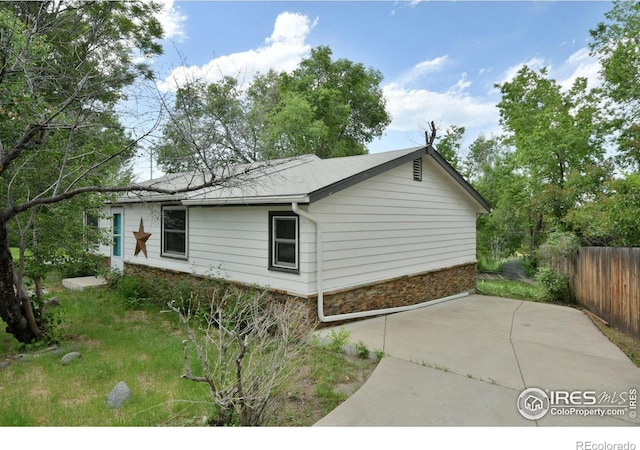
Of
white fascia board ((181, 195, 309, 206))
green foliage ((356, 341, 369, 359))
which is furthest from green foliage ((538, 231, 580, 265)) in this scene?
white fascia board ((181, 195, 309, 206))

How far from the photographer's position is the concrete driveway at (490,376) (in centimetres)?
331

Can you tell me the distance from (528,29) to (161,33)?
12.1 m

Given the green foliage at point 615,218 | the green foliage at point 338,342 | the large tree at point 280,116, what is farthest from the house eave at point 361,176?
the green foliage at point 615,218

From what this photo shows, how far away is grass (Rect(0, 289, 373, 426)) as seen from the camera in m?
3.46

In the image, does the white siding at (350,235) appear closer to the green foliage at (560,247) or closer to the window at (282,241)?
the window at (282,241)

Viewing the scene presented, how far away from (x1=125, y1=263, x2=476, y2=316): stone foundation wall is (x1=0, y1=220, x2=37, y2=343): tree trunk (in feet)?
9.31

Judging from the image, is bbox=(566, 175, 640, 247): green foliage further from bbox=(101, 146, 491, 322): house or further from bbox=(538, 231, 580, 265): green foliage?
bbox=(101, 146, 491, 322): house

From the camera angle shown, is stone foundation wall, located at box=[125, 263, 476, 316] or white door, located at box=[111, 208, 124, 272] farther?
white door, located at box=[111, 208, 124, 272]

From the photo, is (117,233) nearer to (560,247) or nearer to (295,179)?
(295,179)

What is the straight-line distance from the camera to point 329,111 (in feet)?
74.9

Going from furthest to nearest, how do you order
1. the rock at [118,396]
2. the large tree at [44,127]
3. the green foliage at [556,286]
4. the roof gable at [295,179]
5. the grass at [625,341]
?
the green foliage at [556,286], the roof gable at [295,179], the grass at [625,341], the large tree at [44,127], the rock at [118,396]

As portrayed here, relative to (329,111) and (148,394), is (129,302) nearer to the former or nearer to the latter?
(148,394)

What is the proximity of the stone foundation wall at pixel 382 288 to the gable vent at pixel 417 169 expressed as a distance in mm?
2233
